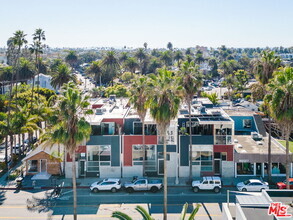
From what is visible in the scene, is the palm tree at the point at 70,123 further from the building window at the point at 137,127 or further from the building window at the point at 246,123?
the building window at the point at 246,123

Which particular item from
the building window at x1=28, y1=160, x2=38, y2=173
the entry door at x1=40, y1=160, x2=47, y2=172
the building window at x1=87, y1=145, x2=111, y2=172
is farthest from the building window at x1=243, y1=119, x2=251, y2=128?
the building window at x1=28, y1=160, x2=38, y2=173

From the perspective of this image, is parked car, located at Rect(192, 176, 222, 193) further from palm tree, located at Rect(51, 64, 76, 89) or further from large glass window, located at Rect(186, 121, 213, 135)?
palm tree, located at Rect(51, 64, 76, 89)

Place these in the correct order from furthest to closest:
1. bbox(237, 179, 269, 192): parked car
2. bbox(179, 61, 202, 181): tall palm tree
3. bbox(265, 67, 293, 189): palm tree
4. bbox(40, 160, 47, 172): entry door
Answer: bbox(40, 160, 47, 172): entry door
bbox(179, 61, 202, 181): tall palm tree
bbox(237, 179, 269, 192): parked car
bbox(265, 67, 293, 189): palm tree

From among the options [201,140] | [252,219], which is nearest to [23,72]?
[201,140]

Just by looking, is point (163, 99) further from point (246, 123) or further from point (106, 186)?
point (246, 123)

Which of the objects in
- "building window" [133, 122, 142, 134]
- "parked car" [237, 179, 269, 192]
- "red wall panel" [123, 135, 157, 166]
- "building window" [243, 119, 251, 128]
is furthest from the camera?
"building window" [243, 119, 251, 128]

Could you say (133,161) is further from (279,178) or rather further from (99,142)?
(279,178)
